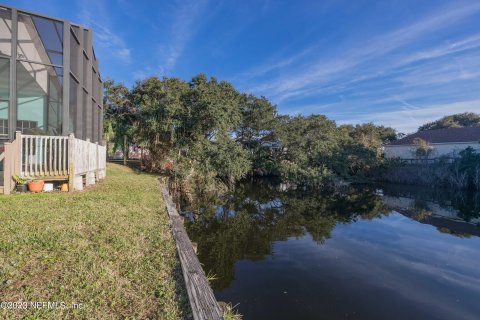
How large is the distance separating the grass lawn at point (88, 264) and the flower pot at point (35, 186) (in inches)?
51.0

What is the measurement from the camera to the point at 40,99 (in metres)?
7.92

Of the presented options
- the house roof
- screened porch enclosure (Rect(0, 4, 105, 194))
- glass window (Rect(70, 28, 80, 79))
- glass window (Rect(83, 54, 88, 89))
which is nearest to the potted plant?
screened porch enclosure (Rect(0, 4, 105, 194))

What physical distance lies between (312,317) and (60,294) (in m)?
2.90

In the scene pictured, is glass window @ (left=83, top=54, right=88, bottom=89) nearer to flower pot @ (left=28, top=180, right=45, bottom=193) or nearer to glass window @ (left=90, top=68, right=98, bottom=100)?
glass window @ (left=90, top=68, right=98, bottom=100)

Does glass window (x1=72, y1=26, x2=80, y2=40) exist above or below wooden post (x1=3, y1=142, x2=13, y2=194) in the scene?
above

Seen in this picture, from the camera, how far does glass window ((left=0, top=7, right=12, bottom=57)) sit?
7.04 meters

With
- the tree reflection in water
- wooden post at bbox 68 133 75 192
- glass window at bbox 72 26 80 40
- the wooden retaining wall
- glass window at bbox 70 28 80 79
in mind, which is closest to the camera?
the wooden retaining wall

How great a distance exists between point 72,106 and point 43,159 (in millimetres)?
2478

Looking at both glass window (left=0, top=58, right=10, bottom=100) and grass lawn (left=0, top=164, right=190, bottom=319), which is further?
glass window (left=0, top=58, right=10, bottom=100)

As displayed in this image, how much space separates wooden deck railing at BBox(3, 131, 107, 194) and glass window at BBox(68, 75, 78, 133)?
1.46 metres

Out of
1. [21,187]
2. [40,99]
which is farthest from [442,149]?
[21,187]

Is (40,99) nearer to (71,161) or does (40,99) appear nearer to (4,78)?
(4,78)

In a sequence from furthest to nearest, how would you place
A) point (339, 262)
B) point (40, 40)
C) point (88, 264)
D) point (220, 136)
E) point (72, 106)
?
point (220, 136) → point (72, 106) → point (40, 40) → point (339, 262) → point (88, 264)

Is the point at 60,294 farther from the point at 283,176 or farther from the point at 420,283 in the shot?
the point at 283,176
